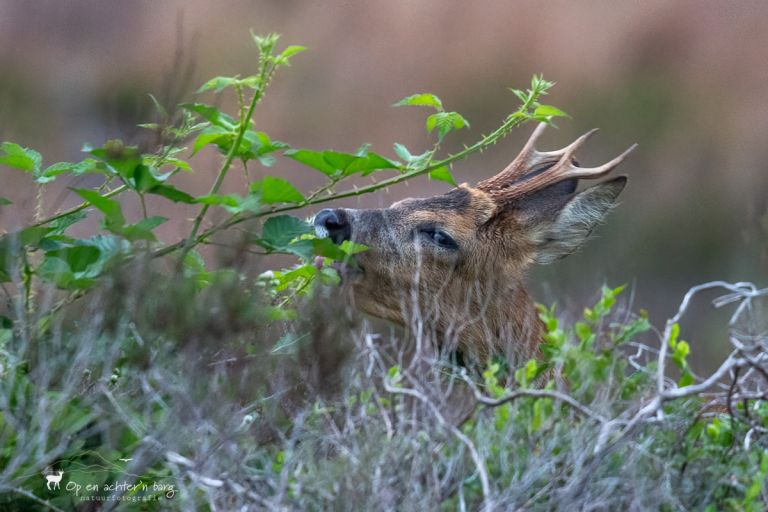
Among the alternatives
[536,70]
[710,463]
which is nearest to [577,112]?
[536,70]

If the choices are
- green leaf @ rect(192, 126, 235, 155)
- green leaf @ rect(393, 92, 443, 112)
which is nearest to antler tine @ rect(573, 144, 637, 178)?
green leaf @ rect(393, 92, 443, 112)

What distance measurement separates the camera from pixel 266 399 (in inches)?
149

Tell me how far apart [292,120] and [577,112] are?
3156mm

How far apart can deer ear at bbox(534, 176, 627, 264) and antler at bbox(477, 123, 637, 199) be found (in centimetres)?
13

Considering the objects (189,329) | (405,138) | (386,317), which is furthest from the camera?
(405,138)

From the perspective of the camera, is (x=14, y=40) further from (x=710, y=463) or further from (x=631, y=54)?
(x=710, y=463)

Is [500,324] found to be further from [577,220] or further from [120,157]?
[120,157]

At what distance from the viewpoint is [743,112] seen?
46.7 ft

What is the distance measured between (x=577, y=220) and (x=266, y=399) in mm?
2865

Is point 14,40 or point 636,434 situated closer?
point 636,434

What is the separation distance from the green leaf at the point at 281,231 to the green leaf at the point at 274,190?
8 cm

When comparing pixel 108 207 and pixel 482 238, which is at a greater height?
pixel 108 207

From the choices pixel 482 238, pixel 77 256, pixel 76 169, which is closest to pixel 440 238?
Result: pixel 482 238

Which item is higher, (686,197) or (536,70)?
(536,70)
